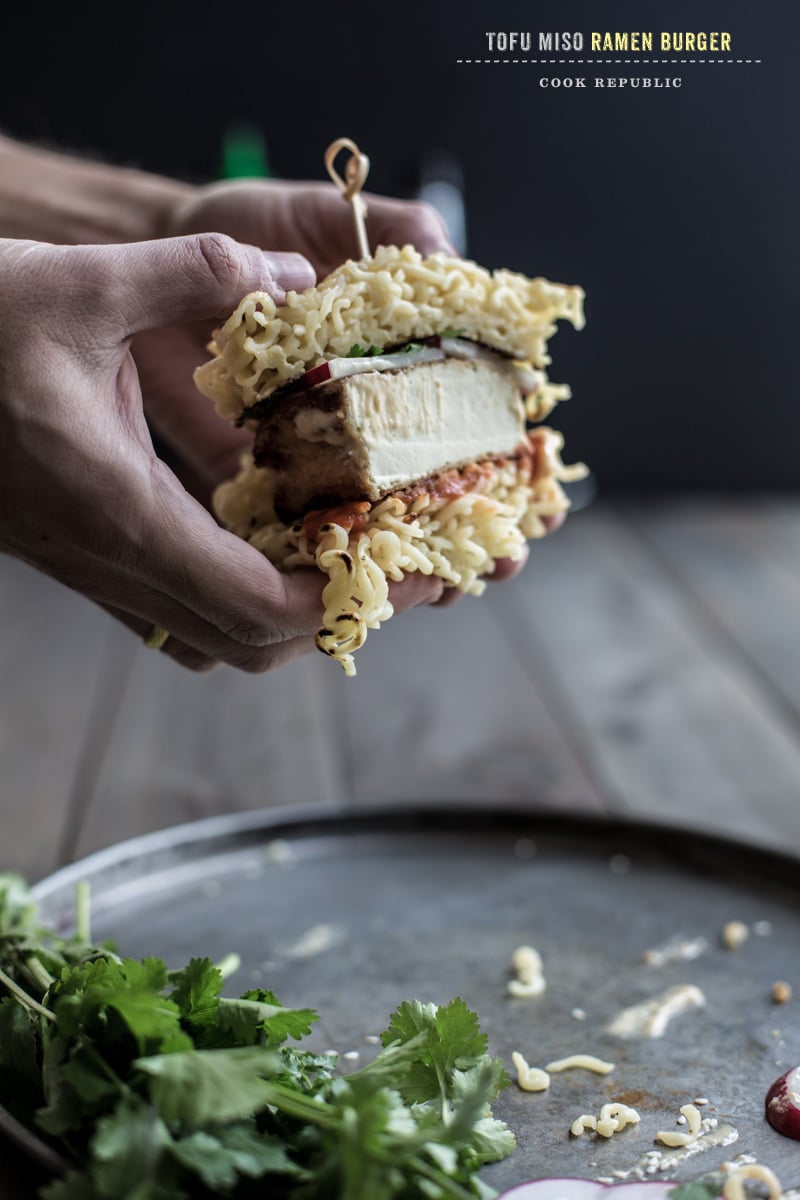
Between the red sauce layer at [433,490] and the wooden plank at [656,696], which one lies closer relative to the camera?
the red sauce layer at [433,490]

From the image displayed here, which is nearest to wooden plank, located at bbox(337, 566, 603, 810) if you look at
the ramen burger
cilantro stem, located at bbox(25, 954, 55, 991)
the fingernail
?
the ramen burger

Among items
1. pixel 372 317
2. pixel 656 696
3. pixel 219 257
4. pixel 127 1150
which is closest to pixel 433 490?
pixel 372 317

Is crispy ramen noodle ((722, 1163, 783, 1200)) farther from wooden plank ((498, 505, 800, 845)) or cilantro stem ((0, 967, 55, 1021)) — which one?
wooden plank ((498, 505, 800, 845))

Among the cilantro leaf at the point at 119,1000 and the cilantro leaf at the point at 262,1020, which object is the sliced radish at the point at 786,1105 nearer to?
the cilantro leaf at the point at 262,1020

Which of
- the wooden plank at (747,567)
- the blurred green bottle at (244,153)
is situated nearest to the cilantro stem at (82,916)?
the wooden plank at (747,567)

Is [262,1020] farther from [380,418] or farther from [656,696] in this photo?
[656,696]

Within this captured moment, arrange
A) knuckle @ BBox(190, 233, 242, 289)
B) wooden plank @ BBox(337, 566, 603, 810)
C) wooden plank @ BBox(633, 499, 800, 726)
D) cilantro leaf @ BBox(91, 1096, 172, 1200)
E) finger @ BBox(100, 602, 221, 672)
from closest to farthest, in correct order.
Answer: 1. cilantro leaf @ BBox(91, 1096, 172, 1200)
2. knuckle @ BBox(190, 233, 242, 289)
3. finger @ BBox(100, 602, 221, 672)
4. wooden plank @ BBox(337, 566, 603, 810)
5. wooden plank @ BBox(633, 499, 800, 726)
